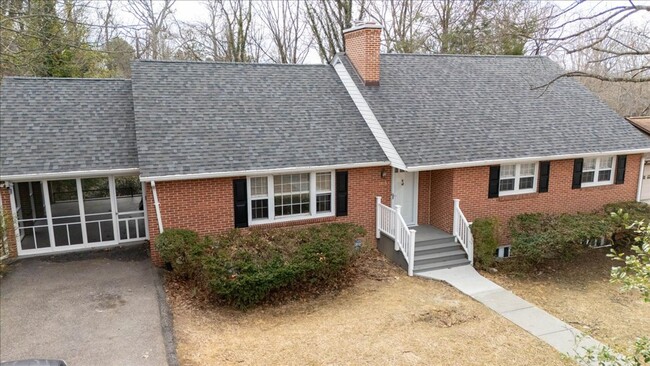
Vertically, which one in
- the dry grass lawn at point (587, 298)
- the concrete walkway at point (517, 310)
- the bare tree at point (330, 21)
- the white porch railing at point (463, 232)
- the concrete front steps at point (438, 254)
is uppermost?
the bare tree at point (330, 21)

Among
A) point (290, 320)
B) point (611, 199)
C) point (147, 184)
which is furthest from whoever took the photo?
point (611, 199)

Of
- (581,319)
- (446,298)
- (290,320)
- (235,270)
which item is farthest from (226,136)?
(581,319)

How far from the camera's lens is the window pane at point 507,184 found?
44.3ft

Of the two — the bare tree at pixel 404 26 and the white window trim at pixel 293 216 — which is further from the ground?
the bare tree at pixel 404 26

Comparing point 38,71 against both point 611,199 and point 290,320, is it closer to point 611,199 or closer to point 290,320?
point 290,320

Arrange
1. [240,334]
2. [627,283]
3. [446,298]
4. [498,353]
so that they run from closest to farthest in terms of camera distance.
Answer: [627,283]
[498,353]
[240,334]
[446,298]

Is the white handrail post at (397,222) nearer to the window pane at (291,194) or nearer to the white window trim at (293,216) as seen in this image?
the white window trim at (293,216)

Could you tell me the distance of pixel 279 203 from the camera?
40.1 feet

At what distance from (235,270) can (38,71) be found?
12638mm

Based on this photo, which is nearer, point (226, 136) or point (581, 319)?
point (581, 319)

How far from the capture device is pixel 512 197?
44.1 feet

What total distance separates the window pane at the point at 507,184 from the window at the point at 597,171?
8.88 feet

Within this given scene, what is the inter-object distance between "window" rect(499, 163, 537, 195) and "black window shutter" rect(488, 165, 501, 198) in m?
0.20

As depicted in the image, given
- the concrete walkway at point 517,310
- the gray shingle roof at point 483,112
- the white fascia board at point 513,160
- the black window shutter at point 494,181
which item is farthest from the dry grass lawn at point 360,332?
the gray shingle roof at point 483,112
